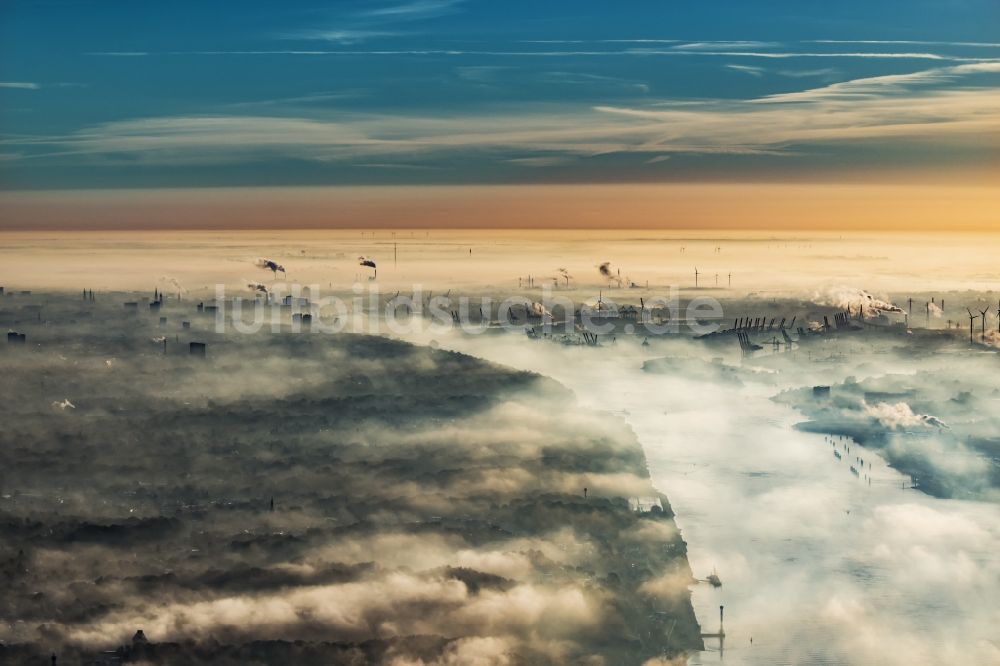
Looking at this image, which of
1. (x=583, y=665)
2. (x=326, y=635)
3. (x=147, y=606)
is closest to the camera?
(x=583, y=665)

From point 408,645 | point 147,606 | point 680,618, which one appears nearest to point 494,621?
point 408,645

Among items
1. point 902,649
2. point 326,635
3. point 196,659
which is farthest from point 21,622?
point 902,649

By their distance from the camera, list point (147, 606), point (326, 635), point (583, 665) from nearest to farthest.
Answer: point (583, 665), point (326, 635), point (147, 606)

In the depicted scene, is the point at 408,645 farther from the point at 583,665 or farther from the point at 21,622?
the point at 21,622

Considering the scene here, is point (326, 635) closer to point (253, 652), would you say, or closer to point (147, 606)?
point (253, 652)

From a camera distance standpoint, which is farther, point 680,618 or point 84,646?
point 680,618

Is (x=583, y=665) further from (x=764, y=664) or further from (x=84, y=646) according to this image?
(x=84, y=646)

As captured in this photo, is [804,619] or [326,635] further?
[804,619]

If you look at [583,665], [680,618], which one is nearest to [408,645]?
[583,665]
